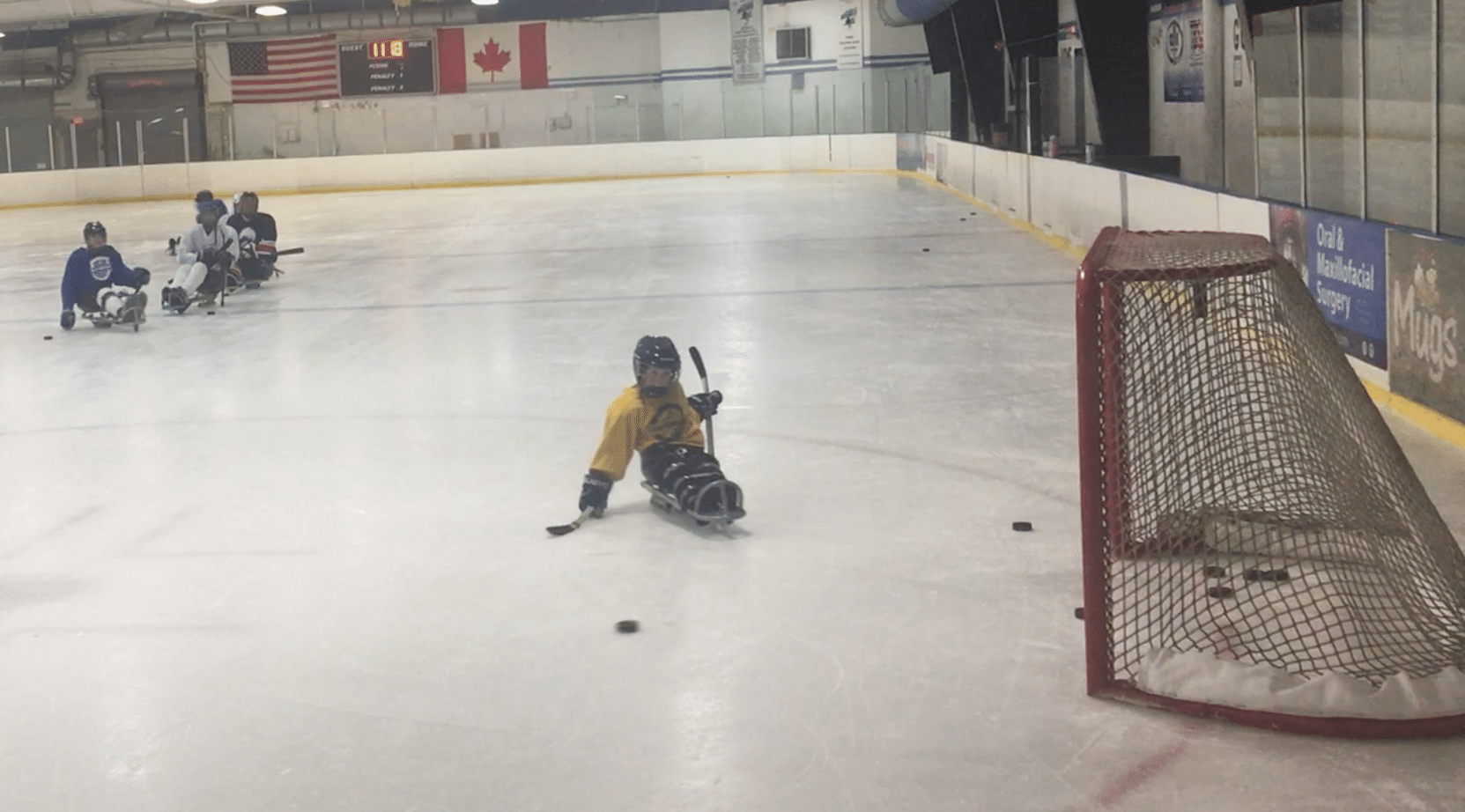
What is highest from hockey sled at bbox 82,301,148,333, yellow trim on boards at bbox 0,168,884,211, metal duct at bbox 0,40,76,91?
metal duct at bbox 0,40,76,91

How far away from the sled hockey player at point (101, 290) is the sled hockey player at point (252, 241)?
7.64 ft

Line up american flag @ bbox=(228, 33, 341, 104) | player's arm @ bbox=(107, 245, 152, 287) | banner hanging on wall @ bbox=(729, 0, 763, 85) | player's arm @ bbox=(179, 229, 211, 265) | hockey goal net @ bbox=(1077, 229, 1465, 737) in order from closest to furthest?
hockey goal net @ bbox=(1077, 229, 1465, 737) < player's arm @ bbox=(107, 245, 152, 287) < player's arm @ bbox=(179, 229, 211, 265) < banner hanging on wall @ bbox=(729, 0, 763, 85) < american flag @ bbox=(228, 33, 341, 104)

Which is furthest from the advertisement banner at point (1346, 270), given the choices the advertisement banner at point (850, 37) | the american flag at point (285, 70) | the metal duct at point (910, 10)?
the american flag at point (285, 70)

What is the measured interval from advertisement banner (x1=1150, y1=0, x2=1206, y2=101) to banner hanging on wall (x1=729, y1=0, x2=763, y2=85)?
57.0 ft

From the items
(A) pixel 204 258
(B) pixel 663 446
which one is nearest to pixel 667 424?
(B) pixel 663 446

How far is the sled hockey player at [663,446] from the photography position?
598cm

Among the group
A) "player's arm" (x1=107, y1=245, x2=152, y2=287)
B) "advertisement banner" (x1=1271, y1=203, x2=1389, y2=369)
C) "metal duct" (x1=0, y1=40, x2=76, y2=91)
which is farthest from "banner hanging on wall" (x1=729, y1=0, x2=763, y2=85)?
"advertisement banner" (x1=1271, y1=203, x2=1389, y2=369)

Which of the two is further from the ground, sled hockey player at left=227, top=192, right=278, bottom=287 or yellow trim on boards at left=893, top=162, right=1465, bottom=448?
sled hockey player at left=227, top=192, right=278, bottom=287

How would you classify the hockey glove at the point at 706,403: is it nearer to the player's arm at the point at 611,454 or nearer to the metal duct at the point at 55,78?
the player's arm at the point at 611,454

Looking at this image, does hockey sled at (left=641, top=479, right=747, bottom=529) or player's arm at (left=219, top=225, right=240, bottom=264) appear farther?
player's arm at (left=219, top=225, right=240, bottom=264)

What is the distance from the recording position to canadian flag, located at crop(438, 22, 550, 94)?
36.2 metres

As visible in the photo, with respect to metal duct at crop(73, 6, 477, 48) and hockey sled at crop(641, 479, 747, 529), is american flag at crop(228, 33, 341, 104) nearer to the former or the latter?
metal duct at crop(73, 6, 477, 48)

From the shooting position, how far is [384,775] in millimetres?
3832

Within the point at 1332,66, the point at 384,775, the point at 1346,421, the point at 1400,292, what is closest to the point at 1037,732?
the point at 1346,421
